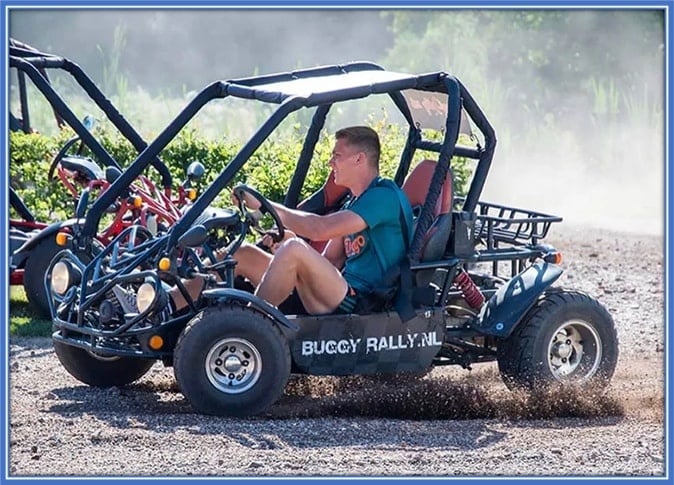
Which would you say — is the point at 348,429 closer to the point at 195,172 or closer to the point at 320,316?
the point at 320,316

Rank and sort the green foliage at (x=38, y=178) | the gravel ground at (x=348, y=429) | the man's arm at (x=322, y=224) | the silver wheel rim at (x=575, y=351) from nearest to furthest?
the gravel ground at (x=348, y=429) < the man's arm at (x=322, y=224) < the silver wheel rim at (x=575, y=351) < the green foliage at (x=38, y=178)

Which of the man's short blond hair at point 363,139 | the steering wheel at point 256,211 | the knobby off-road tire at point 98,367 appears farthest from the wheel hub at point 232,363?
the man's short blond hair at point 363,139

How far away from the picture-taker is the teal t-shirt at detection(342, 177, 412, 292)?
8047mm

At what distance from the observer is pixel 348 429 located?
7.59m

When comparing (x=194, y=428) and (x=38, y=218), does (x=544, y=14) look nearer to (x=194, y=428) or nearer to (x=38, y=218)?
(x=38, y=218)

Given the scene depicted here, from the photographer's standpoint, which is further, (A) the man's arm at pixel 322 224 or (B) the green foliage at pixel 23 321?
(B) the green foliage at pixel 23 321

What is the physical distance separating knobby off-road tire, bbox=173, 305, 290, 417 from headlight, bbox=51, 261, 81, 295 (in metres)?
0.90

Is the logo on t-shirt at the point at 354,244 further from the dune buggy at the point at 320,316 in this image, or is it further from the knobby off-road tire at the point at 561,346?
the knobby off-road tire at the point at 561,346

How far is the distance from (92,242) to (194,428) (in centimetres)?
164

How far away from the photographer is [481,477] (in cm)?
675

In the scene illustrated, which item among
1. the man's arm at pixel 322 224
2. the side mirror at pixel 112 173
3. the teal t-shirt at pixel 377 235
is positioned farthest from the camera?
the side mirror at pixel 112 173

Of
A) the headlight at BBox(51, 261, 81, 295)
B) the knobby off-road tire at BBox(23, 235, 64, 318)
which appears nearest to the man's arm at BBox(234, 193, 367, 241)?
the headlight at BBox(51, 261, 81, 295)

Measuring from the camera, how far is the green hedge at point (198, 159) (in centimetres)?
1165

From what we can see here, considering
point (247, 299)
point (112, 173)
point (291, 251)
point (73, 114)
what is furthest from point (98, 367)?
point (73, 114)
